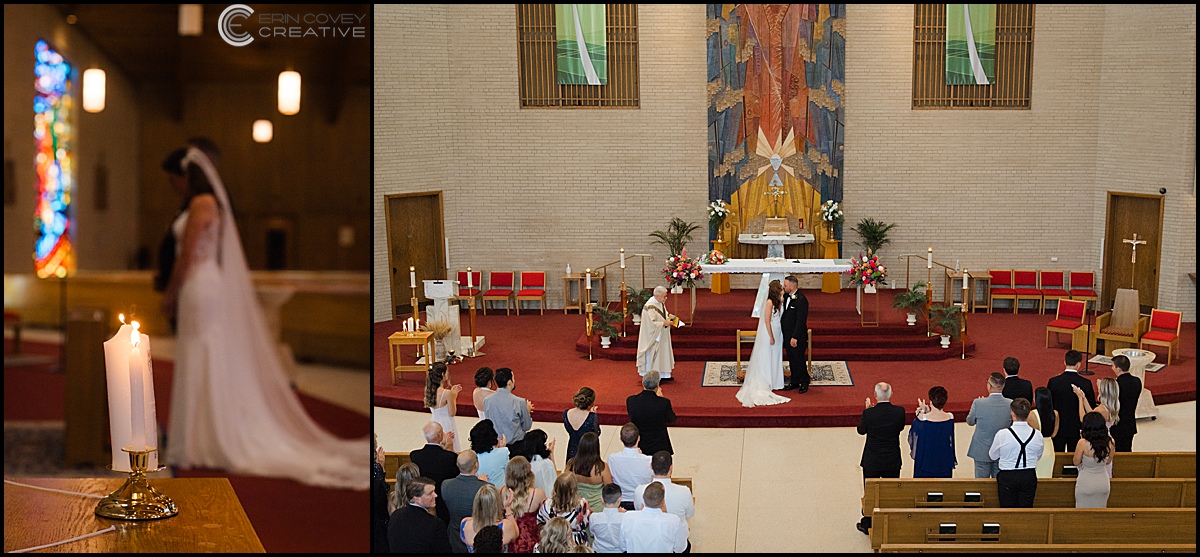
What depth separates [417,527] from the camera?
4.74m

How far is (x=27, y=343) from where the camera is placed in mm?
1603

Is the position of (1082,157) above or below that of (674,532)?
above

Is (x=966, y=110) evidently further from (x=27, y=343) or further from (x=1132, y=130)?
(x=27, y=343)

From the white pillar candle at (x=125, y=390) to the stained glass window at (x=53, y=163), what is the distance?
94 centimetres

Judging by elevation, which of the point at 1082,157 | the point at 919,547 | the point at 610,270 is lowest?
the point at 919,547

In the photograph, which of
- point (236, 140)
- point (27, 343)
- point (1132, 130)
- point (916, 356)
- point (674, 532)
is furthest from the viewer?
point (1132, 130)

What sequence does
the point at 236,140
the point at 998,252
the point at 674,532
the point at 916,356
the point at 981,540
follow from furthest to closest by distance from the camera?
the point at 998,252 < the point at 916,356 < the point at 981,540 < the point at 674,532 < the point at 236,140

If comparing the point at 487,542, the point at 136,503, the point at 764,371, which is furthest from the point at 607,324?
the point at 136,503

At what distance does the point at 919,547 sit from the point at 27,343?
204 inches

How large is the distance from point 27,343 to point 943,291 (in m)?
15.5

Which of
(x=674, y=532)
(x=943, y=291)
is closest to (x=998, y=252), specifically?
(x=943, y=291)

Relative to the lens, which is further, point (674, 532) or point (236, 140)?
point (674, 532)

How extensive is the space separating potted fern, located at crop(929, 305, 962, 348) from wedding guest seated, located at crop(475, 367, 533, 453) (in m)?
6.89

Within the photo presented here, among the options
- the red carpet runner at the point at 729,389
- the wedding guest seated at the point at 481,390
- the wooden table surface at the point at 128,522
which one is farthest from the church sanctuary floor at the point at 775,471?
the wooden table surface at the point at 128,522
